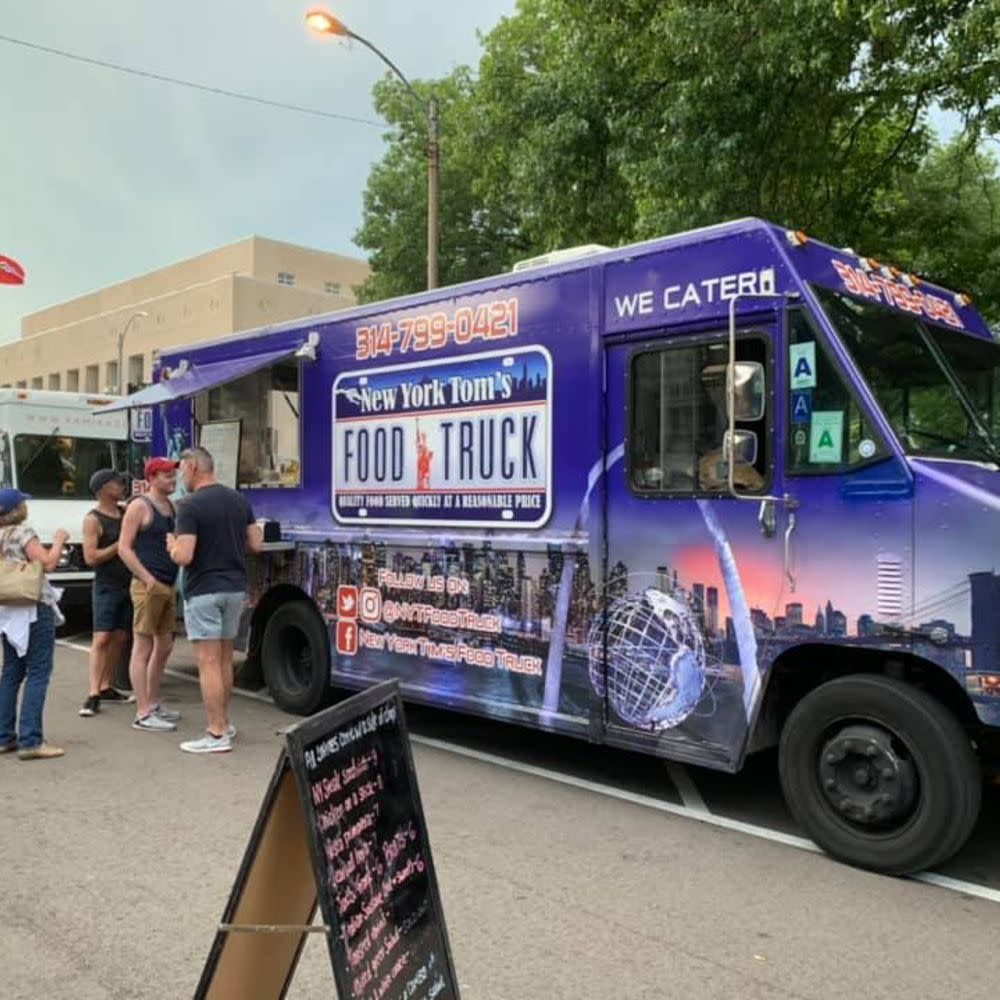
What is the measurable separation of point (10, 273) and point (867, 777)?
16322 mm

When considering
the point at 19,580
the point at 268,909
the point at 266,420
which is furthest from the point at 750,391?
the point at 19,580

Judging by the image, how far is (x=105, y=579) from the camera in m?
7.55

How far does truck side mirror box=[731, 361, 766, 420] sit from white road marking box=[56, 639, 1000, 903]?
6.88 ft

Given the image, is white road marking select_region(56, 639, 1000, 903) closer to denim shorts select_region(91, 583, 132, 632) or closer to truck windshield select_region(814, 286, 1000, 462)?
truck windshield select_region(814, 286, 1000, 462)

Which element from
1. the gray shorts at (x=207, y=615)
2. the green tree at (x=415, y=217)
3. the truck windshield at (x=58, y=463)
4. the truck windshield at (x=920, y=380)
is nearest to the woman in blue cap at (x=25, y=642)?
the gray shorts at (x=207, y=615)

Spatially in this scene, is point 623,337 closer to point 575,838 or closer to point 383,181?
point 575,838

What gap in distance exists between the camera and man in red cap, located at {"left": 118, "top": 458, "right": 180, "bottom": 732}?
22.7ft

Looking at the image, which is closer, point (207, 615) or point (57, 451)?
point (207, 615)

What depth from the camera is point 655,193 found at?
8820mm

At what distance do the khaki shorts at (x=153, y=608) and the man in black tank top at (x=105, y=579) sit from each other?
0.43 meters

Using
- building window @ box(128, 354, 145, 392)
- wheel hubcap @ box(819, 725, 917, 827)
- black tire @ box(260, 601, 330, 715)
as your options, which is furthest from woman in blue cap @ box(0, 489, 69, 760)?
building window @ box(128, 354, 145, 392)

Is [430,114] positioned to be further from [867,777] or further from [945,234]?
[867,777]

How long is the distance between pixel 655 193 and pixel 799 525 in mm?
5200

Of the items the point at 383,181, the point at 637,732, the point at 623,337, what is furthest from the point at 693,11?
the point at 383,181
